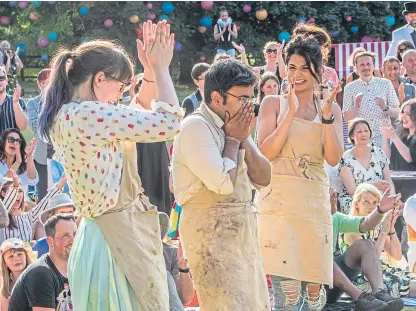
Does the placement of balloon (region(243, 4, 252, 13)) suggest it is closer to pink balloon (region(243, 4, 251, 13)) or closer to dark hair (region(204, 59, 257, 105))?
pink balloon (region(243, 4, 251, 13))

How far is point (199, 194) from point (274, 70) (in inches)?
301

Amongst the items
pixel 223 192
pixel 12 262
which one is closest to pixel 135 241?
pixel 223 192

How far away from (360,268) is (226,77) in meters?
3.60

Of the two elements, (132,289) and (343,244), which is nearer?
(132,289)

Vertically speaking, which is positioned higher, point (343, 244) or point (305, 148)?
point (305, 148)

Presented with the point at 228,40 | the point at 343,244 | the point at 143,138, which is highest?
the point at 228,40

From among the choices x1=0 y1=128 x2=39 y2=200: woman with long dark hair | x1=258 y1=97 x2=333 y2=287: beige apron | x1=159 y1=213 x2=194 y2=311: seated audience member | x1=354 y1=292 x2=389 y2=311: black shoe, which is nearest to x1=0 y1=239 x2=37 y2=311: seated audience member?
x1=159 y1=213 x2=194 y2=311: seated audience member

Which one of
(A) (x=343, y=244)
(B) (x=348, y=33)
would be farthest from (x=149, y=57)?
(B) (x=348, y=33)

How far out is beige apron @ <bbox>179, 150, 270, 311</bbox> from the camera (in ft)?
14.5

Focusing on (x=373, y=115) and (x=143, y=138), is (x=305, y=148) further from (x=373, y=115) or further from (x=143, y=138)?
(x=373, y=115)

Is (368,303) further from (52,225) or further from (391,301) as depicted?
(52,225)

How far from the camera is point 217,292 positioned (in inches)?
176

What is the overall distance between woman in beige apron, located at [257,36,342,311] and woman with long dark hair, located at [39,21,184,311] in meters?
1.49

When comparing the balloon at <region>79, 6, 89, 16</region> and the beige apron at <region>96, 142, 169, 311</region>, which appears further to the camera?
the balloon at <region>79, 6, 89, 16</region>
